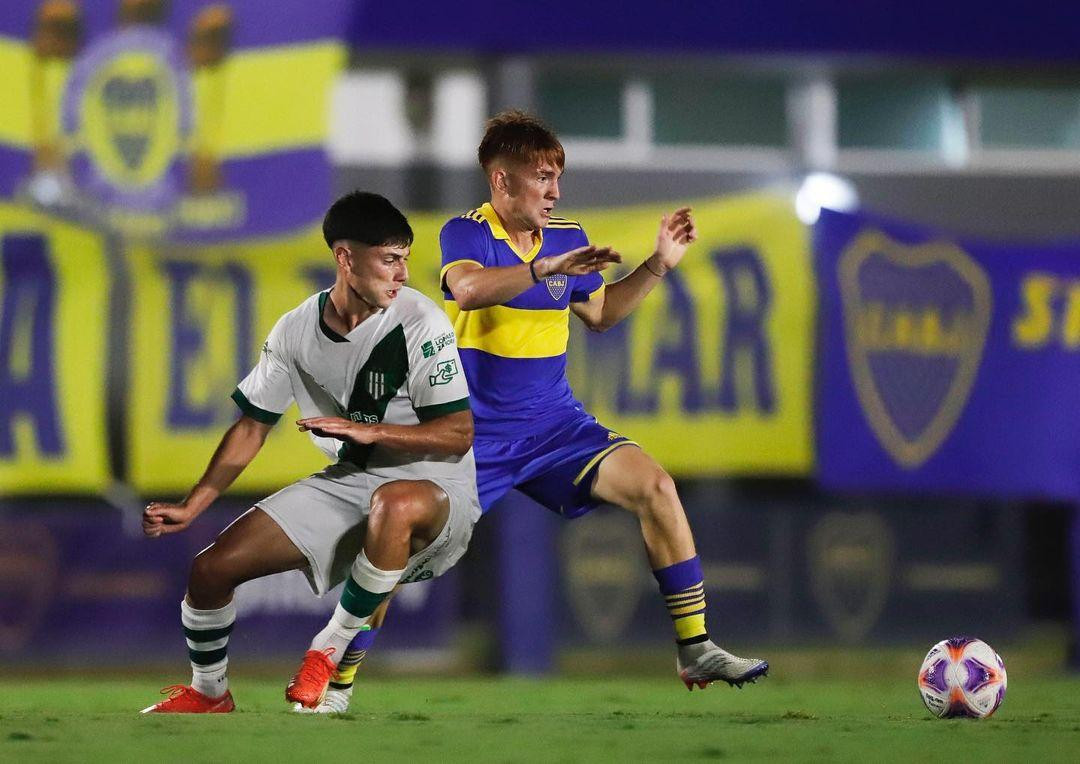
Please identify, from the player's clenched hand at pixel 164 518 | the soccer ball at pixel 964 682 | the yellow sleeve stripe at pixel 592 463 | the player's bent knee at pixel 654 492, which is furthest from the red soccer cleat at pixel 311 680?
the soccer ball at pixel 964 682

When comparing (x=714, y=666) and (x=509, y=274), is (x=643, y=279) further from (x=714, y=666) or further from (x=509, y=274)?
(x=714, y=666)

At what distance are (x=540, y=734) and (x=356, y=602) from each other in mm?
763

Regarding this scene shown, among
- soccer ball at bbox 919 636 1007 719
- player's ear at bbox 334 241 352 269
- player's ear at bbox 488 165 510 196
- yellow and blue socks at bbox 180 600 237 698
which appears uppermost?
player's ear at bbox 488 165 510 196

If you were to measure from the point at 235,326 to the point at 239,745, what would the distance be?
6.44 meters

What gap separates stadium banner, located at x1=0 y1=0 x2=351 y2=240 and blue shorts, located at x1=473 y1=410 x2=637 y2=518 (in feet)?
16.5

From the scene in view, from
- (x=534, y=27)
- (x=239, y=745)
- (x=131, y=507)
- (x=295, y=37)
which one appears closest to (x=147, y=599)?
(x=131, y=507)

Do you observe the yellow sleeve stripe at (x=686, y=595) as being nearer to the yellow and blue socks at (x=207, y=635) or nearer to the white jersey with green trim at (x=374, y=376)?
the white jersey with green trim at (x=374, y=376)

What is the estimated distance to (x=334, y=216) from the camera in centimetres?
567

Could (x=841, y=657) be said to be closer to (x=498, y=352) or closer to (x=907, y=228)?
(x=907, y=228)

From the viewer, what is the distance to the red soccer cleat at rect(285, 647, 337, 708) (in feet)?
18.1

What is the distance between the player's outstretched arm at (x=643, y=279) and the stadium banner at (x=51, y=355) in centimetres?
509

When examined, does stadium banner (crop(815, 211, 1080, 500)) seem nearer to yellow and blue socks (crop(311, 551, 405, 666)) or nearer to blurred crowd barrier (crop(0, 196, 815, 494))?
blurred crowd barrier (crop(0, 196, 815, 494))

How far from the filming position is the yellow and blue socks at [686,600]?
589 centimetres

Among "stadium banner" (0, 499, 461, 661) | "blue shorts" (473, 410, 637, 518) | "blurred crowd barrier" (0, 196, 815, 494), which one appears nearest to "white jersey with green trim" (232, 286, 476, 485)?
"blue shorts" (473, 410, 637, 518)
